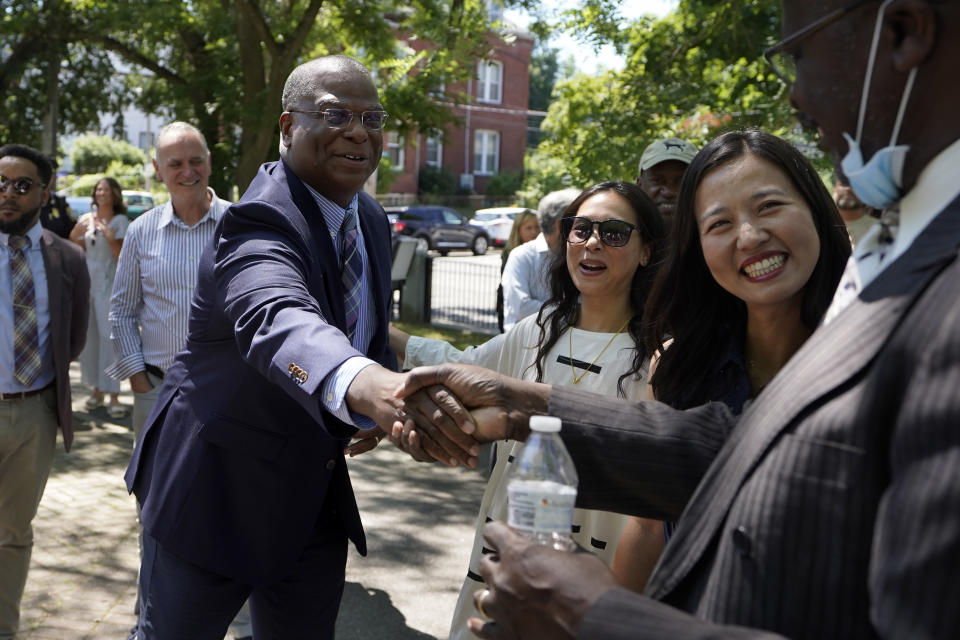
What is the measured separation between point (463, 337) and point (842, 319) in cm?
1279

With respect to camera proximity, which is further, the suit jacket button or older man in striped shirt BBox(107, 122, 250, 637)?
older man in striped shirt BBox(107, 122, 250, 637)

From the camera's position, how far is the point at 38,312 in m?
5.12

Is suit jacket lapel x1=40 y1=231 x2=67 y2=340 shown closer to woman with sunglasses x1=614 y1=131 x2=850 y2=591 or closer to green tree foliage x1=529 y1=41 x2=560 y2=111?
woman with sunglasses x1=614 y1=131 x2=850 y2=591

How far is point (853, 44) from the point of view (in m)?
1.54

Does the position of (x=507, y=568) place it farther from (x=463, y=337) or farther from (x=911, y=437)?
(x=463, y=337)

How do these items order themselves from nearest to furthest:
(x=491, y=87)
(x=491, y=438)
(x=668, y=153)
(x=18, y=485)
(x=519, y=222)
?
(x=491, y=438) < (x=18, y=485) < (x=668, y=153) < (x=519, y=222) < (x=491, y=87)

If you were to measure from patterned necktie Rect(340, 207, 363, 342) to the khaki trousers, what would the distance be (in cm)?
246

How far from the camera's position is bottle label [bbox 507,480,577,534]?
5.62ft

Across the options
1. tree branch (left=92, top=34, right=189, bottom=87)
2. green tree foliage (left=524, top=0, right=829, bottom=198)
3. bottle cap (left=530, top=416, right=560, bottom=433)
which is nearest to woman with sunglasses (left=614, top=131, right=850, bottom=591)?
bottle cap (left=530, top=416, right=560, bottom=433)

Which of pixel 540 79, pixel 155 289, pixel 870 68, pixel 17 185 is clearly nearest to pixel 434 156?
pixel 540 79

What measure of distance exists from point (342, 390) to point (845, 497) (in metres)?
1.37

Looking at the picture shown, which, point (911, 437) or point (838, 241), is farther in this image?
point (838, 241)

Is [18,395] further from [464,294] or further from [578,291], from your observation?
[464,294]

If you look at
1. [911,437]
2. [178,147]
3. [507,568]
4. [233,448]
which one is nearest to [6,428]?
[178,147]
